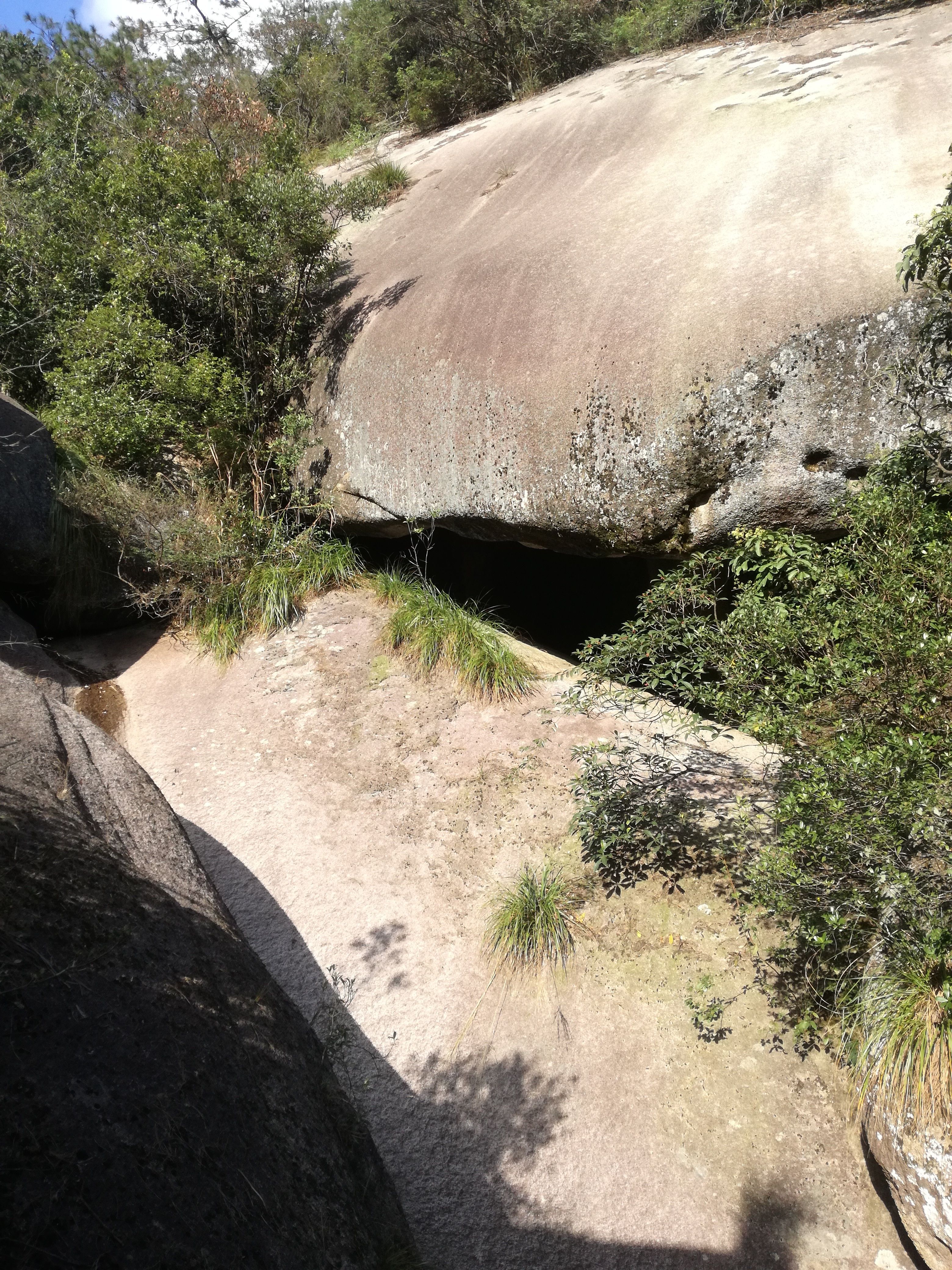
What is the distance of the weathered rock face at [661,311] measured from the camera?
4.40 meters

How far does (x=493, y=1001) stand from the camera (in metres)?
3.93

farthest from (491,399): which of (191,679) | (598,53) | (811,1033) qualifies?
(598,53)

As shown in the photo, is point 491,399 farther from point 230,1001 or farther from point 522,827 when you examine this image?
point 230,1001

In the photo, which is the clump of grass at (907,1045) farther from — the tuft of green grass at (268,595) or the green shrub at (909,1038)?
the tuft of green grass at (268,595)

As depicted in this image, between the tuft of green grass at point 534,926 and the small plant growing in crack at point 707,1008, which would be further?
the tuft of green grass at point 534,926

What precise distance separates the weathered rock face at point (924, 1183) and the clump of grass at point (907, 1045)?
0.05m

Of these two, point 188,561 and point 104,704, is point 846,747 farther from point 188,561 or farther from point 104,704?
point 188,561

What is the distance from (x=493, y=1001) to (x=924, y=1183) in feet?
6.15

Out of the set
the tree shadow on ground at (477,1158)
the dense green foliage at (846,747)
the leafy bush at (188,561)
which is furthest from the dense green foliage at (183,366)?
the tree shadow on ground at (477,1158)

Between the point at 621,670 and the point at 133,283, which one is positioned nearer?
the point at 621,670

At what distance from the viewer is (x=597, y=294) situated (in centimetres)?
526

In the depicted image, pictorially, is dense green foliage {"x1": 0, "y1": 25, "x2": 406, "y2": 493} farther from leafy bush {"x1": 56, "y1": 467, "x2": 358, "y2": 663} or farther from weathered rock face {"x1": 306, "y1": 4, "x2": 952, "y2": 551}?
weathered rock face {"x1": 306, "y1": 4, "x2": 952, "y2": 551}

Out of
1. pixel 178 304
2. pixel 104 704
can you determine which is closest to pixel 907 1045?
pixel 104 704

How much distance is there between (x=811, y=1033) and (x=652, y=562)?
3380 millimetres
